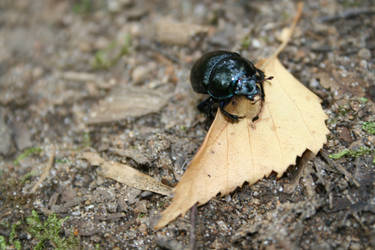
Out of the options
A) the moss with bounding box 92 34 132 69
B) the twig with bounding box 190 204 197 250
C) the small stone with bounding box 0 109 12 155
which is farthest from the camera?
the moss with bounding box 92 34 132 69

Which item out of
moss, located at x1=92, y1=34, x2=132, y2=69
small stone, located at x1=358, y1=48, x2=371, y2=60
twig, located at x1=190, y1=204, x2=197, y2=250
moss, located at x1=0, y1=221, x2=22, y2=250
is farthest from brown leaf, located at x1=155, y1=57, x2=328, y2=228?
moss, located at x1=92, y1=34, x2=132, y2=69

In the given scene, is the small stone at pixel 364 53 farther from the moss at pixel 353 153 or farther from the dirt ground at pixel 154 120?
the moss at pixel 353 153

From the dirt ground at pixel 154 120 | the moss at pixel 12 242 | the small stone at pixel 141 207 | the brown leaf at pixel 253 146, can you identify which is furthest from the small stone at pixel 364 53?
the moss at pixel 12 242

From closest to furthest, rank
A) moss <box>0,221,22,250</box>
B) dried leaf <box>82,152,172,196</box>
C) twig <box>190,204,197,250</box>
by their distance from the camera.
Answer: twig <box>190,204,197,250</box>, moss <box>0,221,22,250</box>, dried leaf <box>82,152,172,196</box>

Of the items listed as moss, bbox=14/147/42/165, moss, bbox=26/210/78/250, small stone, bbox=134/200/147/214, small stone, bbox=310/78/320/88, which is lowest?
moss, bbox=26/210/78/250

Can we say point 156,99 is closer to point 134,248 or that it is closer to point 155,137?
Answer: point 155,137

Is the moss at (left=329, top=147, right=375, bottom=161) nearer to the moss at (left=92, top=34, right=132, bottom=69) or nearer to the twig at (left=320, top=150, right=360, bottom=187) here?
the twig at (left=320, top=150, right=360, bottom=187)
